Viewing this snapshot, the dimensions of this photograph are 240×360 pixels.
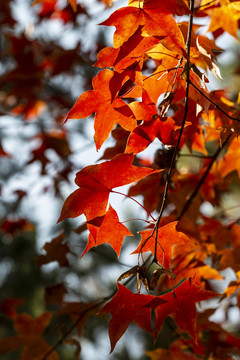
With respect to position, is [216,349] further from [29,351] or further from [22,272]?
[22,272]

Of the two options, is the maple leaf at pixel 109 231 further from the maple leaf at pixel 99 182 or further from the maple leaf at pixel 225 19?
the maple leaf at pixel 225 19

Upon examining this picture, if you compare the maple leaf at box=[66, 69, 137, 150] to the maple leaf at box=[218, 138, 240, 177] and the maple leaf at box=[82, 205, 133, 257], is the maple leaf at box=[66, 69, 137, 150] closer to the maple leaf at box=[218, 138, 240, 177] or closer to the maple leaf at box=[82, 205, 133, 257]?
the maple leaf at box=[82, 205, 133, 257]

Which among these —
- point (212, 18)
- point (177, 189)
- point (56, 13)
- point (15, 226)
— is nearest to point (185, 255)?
point (177, 189)

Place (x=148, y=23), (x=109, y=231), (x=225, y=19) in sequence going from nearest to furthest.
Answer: (x=148, y=23) → (x=109, y=231) → (x=225, y=19)

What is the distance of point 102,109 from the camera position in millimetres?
701

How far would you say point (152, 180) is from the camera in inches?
39.6

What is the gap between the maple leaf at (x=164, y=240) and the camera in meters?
0.68

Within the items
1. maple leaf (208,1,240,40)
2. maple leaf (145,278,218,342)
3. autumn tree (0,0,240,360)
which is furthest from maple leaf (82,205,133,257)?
maple leaf (208,1,240,40)

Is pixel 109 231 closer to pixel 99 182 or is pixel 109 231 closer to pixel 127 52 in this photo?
pixel 99 182

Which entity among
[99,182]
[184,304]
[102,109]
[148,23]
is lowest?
[184,304]

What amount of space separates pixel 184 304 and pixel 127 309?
10cm

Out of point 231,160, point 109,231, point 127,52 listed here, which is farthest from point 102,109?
point 231,160

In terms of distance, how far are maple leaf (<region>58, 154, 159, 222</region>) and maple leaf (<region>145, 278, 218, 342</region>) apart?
7.4 inches

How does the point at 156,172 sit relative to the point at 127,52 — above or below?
below
